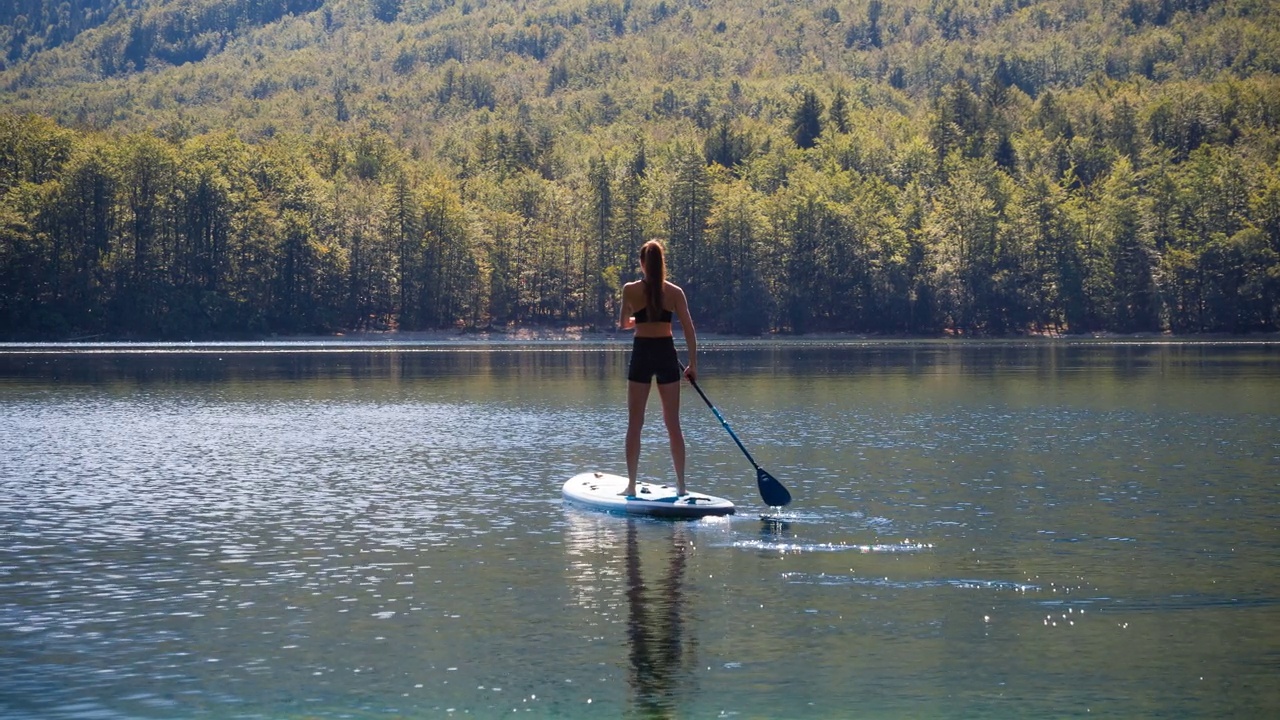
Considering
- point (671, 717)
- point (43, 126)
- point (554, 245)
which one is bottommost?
point (671, 717)

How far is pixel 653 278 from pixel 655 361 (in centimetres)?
120

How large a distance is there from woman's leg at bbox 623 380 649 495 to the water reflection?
3.19 m

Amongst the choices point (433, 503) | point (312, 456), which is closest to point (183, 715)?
point (433, 503)

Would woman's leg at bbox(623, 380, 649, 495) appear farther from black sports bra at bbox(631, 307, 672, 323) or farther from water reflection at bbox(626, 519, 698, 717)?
water reflection at bbox(626, 519, 698, 717)

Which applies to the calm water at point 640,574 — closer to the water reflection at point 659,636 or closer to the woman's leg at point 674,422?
the water reflection at point 659,636

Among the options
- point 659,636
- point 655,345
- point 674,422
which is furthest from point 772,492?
point 659,636

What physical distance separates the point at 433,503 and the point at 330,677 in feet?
34.6

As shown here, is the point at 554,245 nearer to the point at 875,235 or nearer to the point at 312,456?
the point at 875,235

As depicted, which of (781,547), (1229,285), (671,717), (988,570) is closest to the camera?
(671,717)

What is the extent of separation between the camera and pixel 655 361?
20672 mm

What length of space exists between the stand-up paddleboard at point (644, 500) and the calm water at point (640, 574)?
0.21 meters

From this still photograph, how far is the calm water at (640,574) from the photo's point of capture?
11.8 m

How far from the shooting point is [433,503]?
22.7m

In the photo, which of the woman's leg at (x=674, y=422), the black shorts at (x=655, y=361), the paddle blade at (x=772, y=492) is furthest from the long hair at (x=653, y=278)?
the paddle blade at (x=772, y=492)
